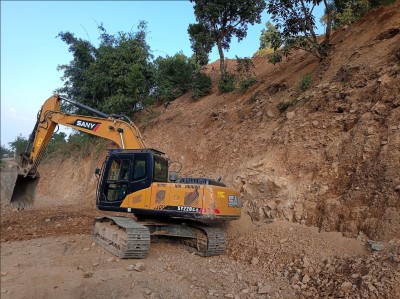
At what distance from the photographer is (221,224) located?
8898mm

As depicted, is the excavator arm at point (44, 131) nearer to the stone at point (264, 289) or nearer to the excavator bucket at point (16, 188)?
the excavator bucket at point (16, 188)

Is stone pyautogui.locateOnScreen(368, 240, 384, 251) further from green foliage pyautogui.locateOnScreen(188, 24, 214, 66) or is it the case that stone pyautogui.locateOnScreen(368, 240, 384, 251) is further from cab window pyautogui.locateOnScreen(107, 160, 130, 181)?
green foliage pyautogui.locateOnScreen(188, 24, 214, 66)

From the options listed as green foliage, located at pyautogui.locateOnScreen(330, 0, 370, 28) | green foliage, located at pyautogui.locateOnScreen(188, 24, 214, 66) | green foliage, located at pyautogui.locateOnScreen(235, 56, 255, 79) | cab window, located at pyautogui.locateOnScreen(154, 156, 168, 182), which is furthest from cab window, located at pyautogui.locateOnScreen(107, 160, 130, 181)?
green foliage, located at pyautogui.locateOnScreen(188, 24, 214, 66)

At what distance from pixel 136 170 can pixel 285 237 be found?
3.47 meters

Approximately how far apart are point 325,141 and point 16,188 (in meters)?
8.75

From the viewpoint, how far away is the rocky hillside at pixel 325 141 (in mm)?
7012

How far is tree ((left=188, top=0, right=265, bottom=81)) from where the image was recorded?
15.9 m

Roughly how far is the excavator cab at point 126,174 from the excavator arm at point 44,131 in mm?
1584

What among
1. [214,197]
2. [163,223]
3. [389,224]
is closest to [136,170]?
[163,223]

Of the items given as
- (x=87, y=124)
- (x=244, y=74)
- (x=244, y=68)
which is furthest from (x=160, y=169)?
(x=244, y=68)

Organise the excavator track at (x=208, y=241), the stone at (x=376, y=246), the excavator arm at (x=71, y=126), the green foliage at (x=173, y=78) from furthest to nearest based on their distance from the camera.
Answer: the green foliage at (x=173, y=78), the excavator arm at (x=71, y=126), the excavator track at (x=208, y=241), the stone at (x=376, y=246)

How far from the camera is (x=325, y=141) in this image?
8703 mm

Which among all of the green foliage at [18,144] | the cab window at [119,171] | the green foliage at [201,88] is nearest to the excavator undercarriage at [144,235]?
the cab window at [119,171]

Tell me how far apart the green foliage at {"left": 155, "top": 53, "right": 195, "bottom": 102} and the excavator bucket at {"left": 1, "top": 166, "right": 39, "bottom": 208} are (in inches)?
409
